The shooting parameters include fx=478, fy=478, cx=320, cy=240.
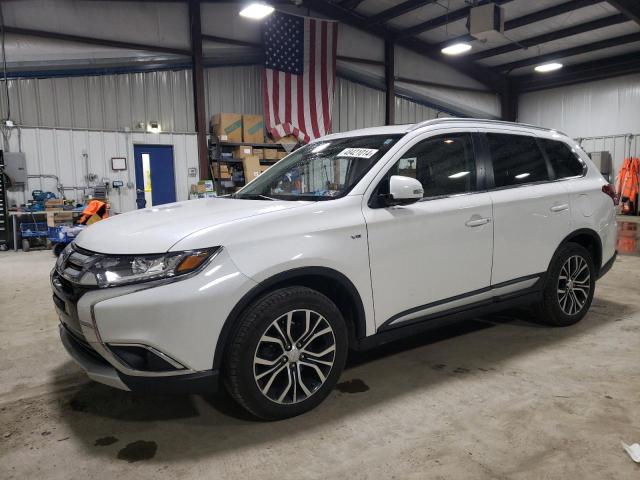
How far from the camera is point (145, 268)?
2.09 meters

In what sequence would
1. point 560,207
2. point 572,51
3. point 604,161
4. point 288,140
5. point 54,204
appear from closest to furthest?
point 560,207 < point 54,204 < point 288,140 < point 572,51 < point 604,161

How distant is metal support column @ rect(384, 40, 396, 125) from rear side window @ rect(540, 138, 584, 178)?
11.4 meters

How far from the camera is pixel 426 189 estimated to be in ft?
9.51

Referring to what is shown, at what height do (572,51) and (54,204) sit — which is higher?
(572,51)

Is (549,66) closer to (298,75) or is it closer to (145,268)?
(298,75)

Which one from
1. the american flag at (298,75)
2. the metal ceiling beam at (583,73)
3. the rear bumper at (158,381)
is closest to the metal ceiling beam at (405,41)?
the metal ceiling beam at (583,73)

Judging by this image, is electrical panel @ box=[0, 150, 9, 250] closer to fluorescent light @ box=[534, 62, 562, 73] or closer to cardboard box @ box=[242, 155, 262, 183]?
cardboard box @ box=[242, 155, 262, 183]

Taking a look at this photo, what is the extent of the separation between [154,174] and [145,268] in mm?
9966

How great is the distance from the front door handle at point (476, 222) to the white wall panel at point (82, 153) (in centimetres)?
979

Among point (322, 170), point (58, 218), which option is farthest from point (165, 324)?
point (58, 218)

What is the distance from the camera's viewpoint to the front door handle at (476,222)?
2953 mm

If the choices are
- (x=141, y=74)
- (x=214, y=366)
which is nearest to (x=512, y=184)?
(x=214, y=366)

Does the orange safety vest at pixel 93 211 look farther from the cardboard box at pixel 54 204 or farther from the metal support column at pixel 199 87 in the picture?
the metal support column at pixel 199 87

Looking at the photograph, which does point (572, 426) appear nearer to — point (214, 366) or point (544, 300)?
point (544, 300)
